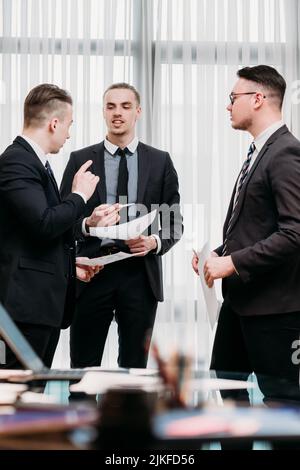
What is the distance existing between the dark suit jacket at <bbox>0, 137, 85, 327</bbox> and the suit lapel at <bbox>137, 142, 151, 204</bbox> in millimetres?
629

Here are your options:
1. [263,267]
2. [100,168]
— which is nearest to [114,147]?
[100,168]

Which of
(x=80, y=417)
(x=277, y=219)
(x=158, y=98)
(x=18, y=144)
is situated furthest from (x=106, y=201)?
(x=80, y=417)

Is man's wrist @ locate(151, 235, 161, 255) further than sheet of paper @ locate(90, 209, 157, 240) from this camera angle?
Yes

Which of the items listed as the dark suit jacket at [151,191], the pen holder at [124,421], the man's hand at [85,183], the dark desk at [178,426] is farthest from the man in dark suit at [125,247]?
the pen holder at [124,421]

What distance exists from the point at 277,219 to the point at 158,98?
2352 mm

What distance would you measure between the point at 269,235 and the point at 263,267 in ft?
0.50

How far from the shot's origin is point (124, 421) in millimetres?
838

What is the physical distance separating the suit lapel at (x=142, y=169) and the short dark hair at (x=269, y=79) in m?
0.73

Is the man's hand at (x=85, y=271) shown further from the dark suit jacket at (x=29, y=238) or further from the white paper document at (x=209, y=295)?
the white paper document at (x=209, y=295)

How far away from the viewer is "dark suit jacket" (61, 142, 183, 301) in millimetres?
3072

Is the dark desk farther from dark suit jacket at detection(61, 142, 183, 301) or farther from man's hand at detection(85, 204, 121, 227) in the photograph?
dark suit jacket at detection(61, 142, 183, 301)

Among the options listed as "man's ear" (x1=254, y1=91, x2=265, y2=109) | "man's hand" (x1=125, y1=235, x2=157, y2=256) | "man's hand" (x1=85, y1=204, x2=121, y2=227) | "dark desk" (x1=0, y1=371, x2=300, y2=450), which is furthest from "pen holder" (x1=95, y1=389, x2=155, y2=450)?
"man's hand" (x1=125, y1=235, x2=157, y2=256)

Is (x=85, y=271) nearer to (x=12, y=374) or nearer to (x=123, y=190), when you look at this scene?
(x=123, y=190)

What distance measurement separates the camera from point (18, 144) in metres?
Answer: 2.52
